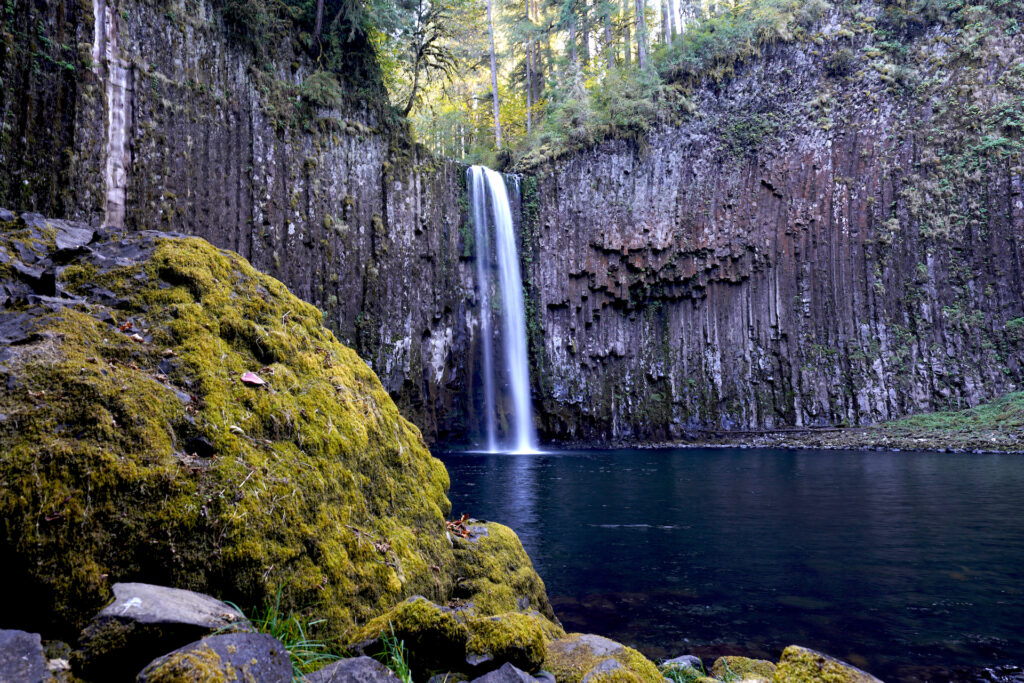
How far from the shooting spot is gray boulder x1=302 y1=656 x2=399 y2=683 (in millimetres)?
1913

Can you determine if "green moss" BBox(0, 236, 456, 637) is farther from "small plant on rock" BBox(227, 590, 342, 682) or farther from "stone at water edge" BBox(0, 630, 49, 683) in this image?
"stone at water edge" BBox(0, 630, 49, 683)

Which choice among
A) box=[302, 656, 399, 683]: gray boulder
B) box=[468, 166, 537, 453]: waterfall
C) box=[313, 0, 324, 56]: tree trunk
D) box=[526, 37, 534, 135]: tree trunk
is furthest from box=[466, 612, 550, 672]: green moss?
box=[526, 37, 534, 135]: tree trunk

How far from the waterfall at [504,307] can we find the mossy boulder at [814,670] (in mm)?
21784

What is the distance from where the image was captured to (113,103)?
42.4ft

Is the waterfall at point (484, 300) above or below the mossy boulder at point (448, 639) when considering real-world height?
above

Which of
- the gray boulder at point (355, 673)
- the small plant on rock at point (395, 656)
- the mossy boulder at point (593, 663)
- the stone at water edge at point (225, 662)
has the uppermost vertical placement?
the stone at water edge at point (225, 662)

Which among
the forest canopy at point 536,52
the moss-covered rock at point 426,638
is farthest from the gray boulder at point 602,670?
the forest canopy at point 536,52

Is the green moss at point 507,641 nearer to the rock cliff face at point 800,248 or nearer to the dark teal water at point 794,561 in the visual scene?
the dark teal water at point 794,561

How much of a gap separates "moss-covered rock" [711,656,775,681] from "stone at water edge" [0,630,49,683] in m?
3.20

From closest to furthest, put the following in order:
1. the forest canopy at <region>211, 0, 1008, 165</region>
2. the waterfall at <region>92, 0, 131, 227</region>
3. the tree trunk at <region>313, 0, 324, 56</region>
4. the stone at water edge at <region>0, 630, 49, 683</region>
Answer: the stone at water edge at <region>0, 630, 49, 683</region> → the waterfall at <region>92, 0, 131, 227</region> → the tree trunk at <region>313, 0, 324, 56</region> → the forest canopy at <region>211, 0, 1008, 165</region>

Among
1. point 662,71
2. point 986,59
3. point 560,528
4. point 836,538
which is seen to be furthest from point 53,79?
point 986,59

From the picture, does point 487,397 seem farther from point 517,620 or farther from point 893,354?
point 517,620

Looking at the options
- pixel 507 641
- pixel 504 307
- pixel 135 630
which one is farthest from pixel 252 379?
pixel 504 307

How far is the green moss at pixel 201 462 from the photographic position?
6.61ft
